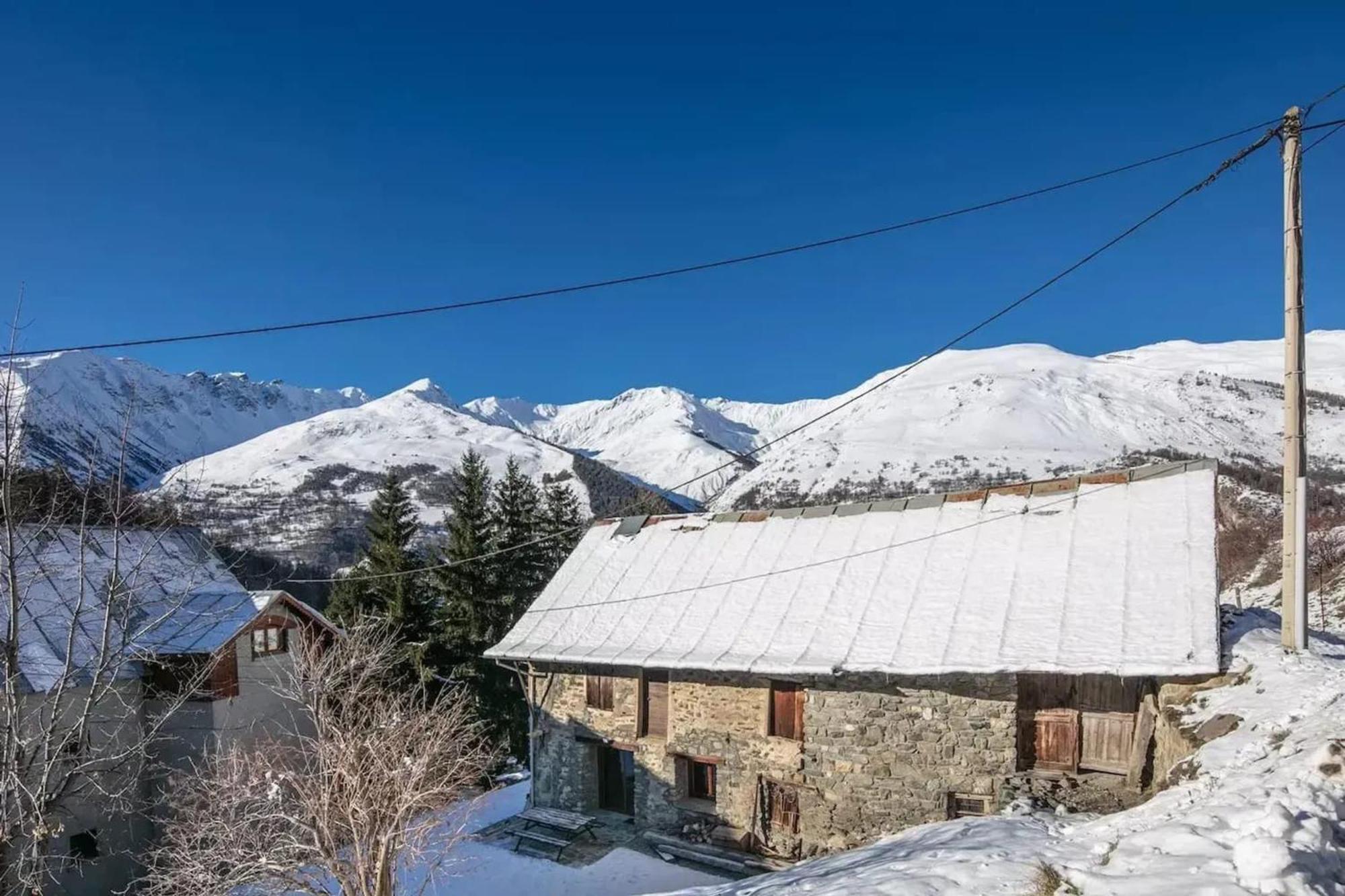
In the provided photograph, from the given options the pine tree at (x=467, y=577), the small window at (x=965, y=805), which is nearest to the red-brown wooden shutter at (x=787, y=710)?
the small window at (x=965, y=805)

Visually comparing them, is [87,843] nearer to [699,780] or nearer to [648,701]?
[648,701]

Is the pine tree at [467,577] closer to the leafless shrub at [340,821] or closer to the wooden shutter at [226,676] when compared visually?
the wooden shutter at [226,676]

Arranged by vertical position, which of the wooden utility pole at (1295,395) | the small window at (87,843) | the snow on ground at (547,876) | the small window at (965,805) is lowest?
the small window at (87,843)

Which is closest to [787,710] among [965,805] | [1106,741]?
[965,805]

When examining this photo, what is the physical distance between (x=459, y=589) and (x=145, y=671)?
444 inches

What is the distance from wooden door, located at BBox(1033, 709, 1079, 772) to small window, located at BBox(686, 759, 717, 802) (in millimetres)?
7027

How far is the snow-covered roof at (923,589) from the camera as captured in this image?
12523 mm

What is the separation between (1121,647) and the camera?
469 inches

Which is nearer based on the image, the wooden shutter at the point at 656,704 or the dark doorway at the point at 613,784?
the wooden shutter at the point at 656,704

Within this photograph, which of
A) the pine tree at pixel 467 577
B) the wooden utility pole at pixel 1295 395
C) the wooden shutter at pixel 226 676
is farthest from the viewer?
the pine tree at pixel 467 577

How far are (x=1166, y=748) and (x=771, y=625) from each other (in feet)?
23.8

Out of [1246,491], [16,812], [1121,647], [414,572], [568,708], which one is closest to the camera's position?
[16,812]

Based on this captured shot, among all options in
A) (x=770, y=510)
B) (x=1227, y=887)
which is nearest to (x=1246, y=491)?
(x=770, y=510)

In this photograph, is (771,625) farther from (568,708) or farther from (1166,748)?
(1166,748)
